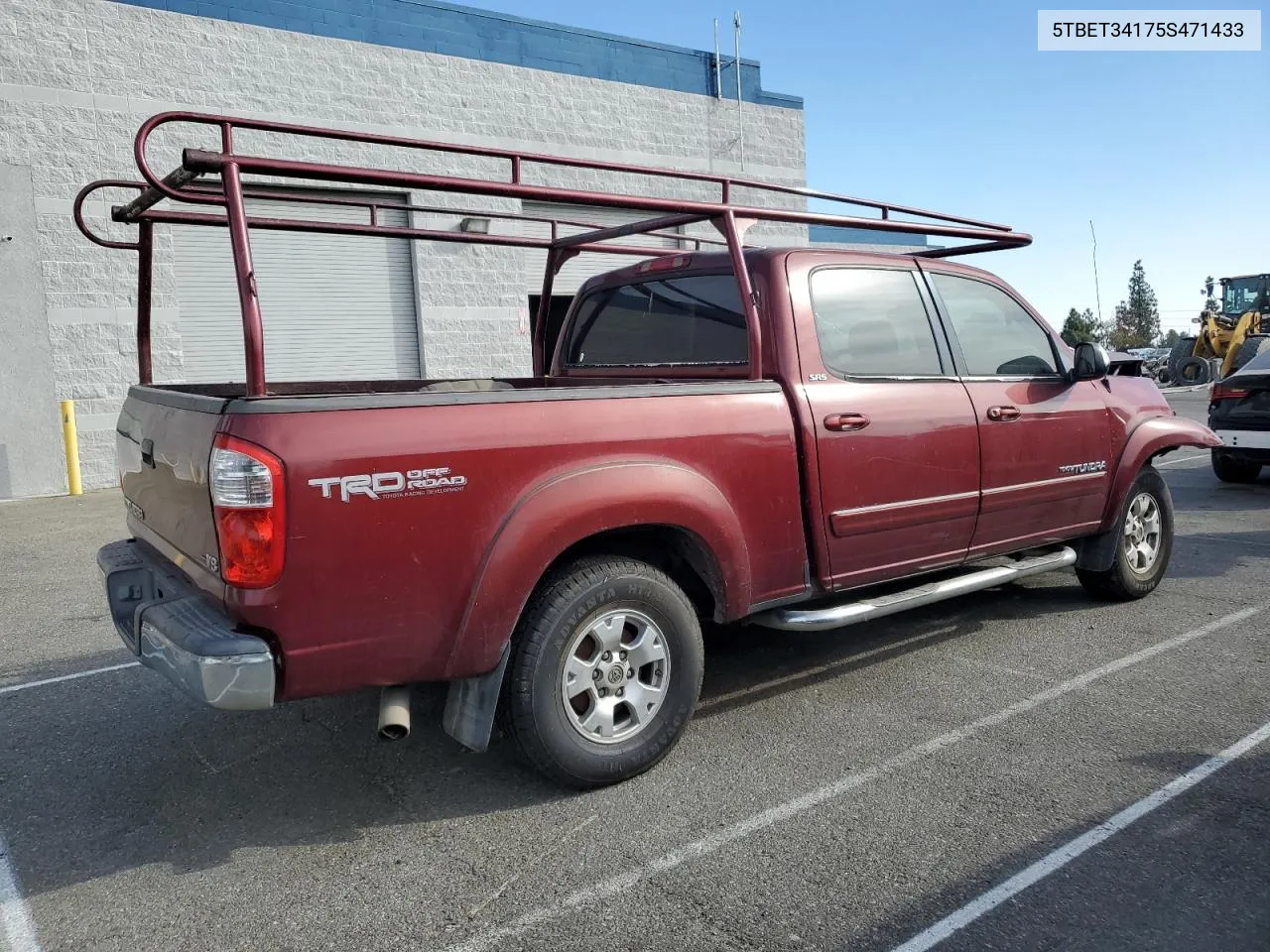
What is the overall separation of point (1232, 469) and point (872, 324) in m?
8.55

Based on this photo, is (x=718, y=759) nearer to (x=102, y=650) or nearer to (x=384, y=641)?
(x=384, y=641)

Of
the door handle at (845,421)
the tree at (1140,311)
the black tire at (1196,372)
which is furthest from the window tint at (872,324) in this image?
the tree at (1140,311)

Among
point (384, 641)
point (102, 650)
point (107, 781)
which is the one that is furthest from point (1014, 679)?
point (102, 650)

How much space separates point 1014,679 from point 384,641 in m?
2.97

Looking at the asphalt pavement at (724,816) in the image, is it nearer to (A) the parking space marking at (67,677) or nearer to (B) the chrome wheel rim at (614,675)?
(A) the parking space marking at (67,677)

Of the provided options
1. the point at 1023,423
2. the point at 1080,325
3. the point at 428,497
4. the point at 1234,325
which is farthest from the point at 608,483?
the point at 1080,325

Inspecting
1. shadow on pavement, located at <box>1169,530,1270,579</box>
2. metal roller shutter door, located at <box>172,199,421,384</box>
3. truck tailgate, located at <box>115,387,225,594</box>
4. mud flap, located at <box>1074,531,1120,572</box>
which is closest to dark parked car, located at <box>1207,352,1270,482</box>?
shadow on pavement, located at <box>1169,530,1270,579</box>

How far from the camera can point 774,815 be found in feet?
10.6

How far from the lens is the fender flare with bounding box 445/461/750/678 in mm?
3092

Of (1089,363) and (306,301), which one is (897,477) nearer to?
(1089,363)

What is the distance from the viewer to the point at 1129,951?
2.48 m

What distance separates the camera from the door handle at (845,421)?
399cm

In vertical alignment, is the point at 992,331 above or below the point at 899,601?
above

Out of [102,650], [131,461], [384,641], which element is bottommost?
[102,650]
